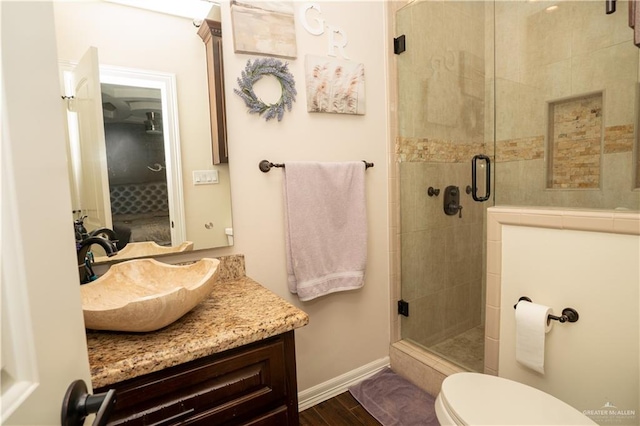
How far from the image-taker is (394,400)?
1735 millimetres

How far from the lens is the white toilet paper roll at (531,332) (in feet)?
3.81

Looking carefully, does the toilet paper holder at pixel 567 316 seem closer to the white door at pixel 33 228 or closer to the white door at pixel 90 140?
the white door at pixel 33 228

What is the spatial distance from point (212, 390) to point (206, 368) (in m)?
0.07

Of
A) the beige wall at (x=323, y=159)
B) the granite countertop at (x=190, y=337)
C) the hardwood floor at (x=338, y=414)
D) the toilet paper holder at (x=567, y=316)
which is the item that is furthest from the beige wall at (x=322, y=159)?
the toilet paper holder at (x=567, y=316)

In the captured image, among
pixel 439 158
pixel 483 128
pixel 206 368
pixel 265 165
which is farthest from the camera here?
pixel 483 128

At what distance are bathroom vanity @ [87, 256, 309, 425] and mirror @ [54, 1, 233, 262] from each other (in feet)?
1.66

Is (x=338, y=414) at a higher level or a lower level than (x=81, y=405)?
lower

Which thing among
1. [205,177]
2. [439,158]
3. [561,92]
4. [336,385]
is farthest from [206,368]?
[561,92]

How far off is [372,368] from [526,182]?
4.83 feet

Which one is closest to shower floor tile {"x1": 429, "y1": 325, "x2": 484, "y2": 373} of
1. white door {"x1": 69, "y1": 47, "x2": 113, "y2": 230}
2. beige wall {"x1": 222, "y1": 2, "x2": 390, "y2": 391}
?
beige wall {"x1": 222, "y1": 2, "x2": 390, "y2": 391}

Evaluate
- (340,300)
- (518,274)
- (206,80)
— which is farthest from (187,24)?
(518,274)

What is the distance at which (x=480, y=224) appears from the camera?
2.10 metres

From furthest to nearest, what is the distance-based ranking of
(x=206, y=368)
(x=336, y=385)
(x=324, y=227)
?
1. (x=336, y=385)
2. (x=324, y=227)
3. (x=206, y=368)

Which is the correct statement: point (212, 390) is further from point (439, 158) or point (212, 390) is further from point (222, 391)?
point (439, 158)
